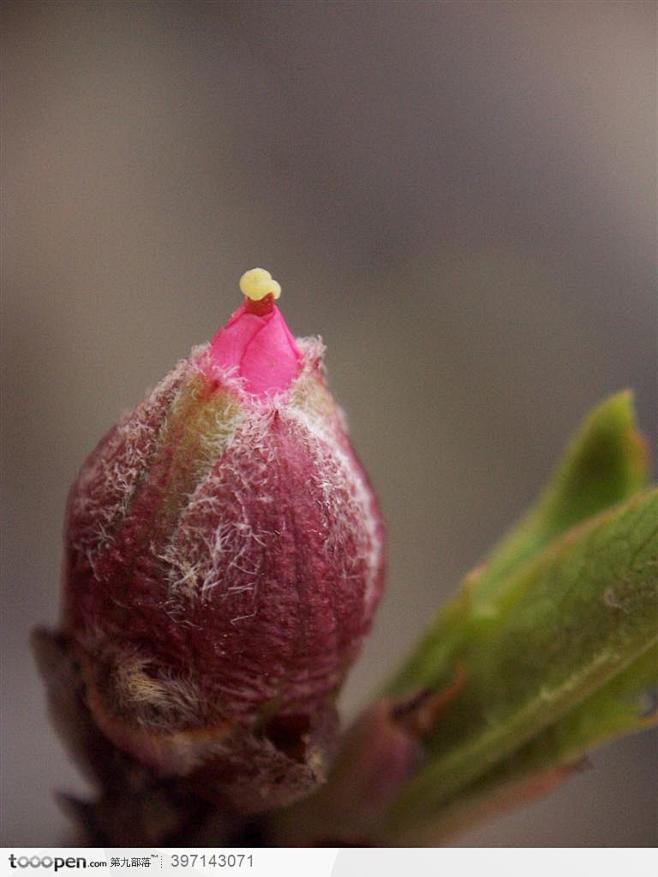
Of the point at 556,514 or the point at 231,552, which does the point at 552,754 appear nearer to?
the point at 556,514

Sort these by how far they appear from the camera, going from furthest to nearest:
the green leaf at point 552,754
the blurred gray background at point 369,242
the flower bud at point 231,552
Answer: the blurred gray background at point 369,242, the green leaf at point 552,754, the flower bud at point 231,552

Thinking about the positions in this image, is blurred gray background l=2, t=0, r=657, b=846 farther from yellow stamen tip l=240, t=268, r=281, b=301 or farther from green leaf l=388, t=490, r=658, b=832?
yellow stamen tip l=240, t=268, r=281, b=301

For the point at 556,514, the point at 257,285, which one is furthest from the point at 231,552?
the point at 556,514

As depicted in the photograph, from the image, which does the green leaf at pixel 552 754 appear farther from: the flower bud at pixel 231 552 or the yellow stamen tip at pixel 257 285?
the yellow stamen tip at pixel 257 285

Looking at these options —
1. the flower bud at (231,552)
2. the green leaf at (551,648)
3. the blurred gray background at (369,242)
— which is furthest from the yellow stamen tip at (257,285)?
the blurred gray background at (369,242)
